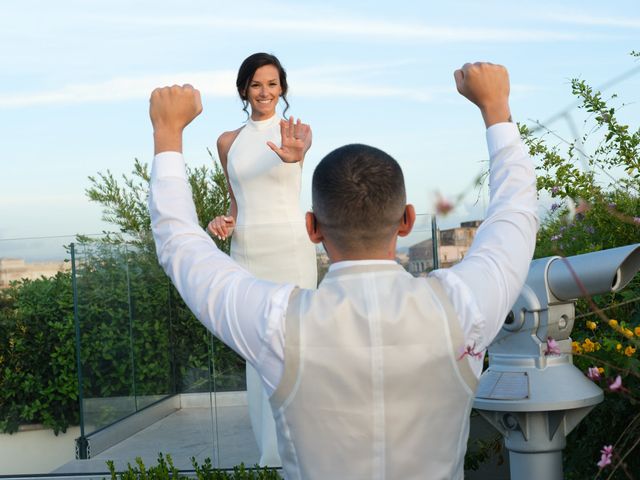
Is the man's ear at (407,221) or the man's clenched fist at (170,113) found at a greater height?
the man's clenched fist at (170,113)

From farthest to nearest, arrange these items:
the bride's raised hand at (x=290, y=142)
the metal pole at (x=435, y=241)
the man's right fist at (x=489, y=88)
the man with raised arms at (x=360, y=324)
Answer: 1. the metal pole at (x=435, y=241)
2. the bride's raised hand at (x=290, y=142)
3. the man's right fist at (x=489, y=88)
4. the man with raised arms at (x=360, y=324)

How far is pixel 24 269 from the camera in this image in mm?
8641

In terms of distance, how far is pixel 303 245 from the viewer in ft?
13.8

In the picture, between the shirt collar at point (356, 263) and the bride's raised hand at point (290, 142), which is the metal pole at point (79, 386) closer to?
the bride's raised hand at point (290, 142)

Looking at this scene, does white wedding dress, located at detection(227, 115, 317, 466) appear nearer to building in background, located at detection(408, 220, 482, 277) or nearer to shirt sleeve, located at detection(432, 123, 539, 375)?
building in background, located at detection(408, 220, 482, 277)

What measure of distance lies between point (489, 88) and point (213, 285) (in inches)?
26.7

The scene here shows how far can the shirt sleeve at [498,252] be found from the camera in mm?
1490

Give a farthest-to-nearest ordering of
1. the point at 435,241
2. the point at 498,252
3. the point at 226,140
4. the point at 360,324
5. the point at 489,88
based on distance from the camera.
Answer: the point at 435,241
the point at 226,140
the point at 489,88
the point at 498,252
the point at 360,324

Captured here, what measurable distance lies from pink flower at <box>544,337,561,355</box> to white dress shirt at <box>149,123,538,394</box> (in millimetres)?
916

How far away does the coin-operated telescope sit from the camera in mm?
2512

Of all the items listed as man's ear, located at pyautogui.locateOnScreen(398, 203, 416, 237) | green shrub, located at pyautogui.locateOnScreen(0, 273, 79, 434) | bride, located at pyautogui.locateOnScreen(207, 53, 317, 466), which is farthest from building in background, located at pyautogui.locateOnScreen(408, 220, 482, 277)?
green shrub, located at pyautogui.locateOnScreen(0, 273, 79, 434)

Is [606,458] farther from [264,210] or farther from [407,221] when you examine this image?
[264,210]

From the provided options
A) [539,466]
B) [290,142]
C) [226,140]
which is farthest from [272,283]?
[226,140]

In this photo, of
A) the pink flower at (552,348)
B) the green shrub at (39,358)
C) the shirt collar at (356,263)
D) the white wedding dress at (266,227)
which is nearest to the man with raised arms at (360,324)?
the shirt collar at (356,263)
